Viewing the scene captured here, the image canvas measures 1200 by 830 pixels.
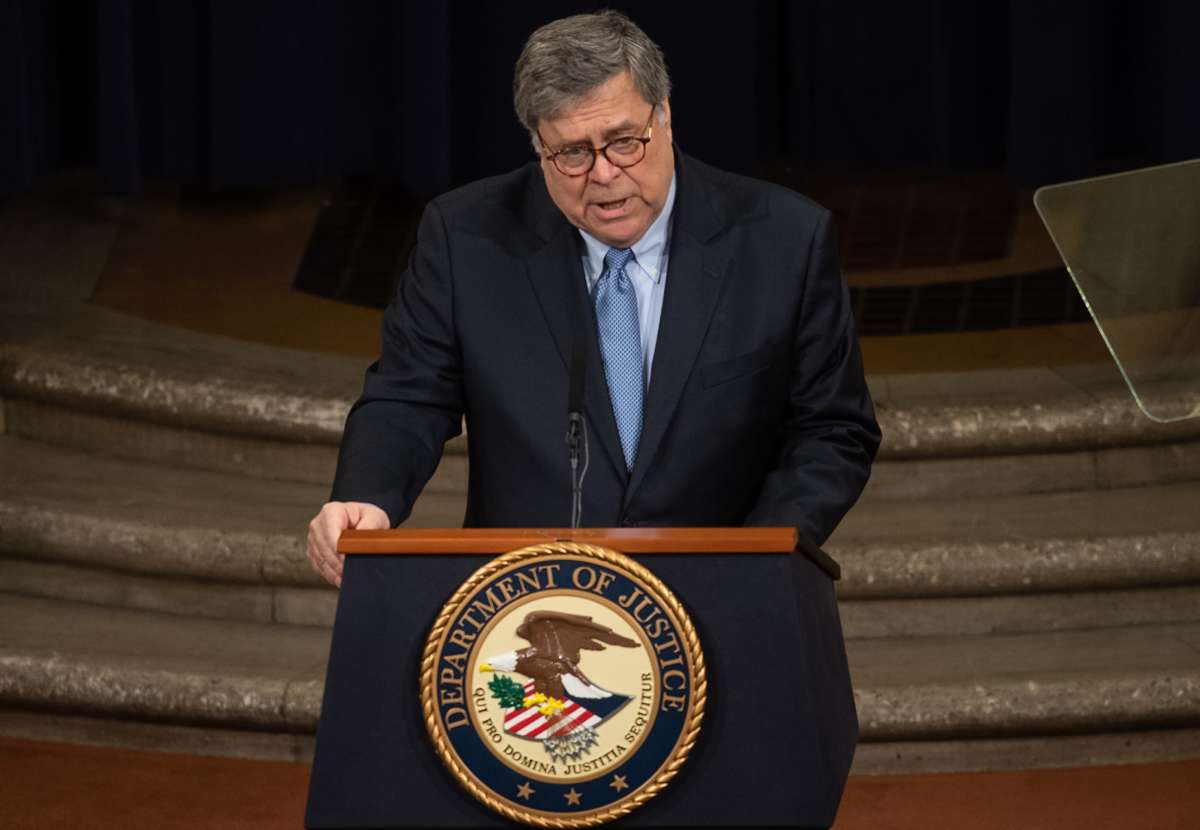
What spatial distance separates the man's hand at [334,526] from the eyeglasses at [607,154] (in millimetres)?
391

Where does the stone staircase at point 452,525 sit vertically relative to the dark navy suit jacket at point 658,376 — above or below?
below

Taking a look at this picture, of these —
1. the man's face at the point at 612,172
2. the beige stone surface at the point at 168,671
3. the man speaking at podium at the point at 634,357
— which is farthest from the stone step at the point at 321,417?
the man's face at the point at 612,172

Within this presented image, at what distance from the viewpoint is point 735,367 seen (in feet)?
6.95

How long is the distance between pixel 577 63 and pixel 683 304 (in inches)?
11.8

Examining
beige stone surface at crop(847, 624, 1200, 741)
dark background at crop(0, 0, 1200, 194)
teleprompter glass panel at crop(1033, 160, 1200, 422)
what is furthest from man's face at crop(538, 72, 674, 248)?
dark background at crop(0, 0, 1200, 194)

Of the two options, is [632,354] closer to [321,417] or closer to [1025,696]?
[1025,696]

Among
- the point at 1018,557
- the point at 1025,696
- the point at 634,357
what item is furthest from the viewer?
the point at 1018,557

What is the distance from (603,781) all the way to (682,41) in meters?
4.37

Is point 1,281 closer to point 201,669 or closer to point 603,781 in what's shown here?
point 201,669

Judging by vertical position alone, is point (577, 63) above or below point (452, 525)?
above

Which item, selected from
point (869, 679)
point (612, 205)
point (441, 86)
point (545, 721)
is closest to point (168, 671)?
point (869, 679)

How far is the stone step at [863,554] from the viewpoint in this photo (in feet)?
12.1

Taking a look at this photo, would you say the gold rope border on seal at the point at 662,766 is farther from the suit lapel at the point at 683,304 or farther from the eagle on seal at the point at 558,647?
the suit lapel at the point at 683,304

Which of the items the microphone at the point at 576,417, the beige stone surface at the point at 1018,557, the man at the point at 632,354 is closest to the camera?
the microphone at the point at 576,417
